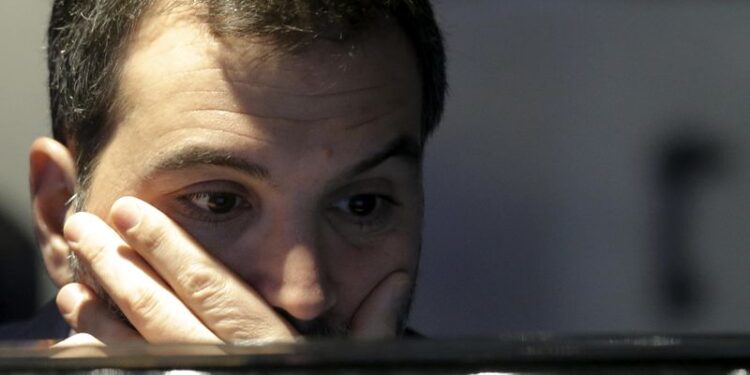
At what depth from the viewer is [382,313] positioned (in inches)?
77.7

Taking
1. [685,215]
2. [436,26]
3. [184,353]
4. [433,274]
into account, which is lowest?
[184,353]

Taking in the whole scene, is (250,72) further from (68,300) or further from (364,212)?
(68,300)

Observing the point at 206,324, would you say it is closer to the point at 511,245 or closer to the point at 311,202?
the point at 311,202

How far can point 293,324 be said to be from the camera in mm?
1899

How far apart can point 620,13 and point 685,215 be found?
20.0 inches

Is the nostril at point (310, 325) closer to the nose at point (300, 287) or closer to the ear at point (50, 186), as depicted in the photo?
the nose at point (300, 287)

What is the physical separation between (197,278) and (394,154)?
455 millimetres

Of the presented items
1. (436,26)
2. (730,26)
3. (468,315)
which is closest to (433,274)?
(468,315)

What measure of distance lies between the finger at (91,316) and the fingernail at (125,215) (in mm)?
164

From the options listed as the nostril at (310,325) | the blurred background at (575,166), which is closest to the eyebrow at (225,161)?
the nostril at (310,325)

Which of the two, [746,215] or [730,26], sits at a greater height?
[730,26]

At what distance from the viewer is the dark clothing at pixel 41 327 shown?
2535 millimetres

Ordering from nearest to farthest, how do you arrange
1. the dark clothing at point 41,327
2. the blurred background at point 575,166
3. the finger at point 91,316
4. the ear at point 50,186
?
the finger at point 91,316 < the ear at point 50,186 < the dark clothing at point 41,327 < the blurred background at point 575,166

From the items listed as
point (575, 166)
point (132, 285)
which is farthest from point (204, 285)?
point (575, 166)
